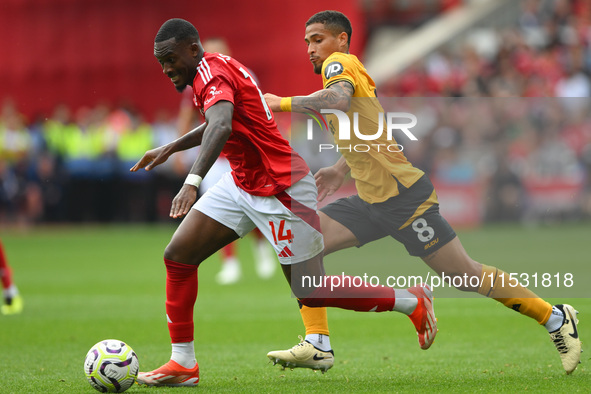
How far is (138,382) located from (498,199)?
10506 millimetres

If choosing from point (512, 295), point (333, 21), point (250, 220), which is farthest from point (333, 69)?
point (512, 295)

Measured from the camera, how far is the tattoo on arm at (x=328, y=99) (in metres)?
5.57

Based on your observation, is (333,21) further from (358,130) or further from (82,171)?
(82,171)

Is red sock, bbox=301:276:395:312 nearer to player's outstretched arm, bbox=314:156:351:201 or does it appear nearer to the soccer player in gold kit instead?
the soccer player in gold kit

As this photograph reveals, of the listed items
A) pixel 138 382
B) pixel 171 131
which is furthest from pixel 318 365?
pixel 171 131

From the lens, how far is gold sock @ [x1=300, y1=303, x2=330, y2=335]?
620 cm

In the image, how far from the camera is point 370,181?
6090 mm

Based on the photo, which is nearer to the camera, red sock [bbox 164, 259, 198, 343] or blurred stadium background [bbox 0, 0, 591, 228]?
red sock [bbox 164, 259, 198, 343]

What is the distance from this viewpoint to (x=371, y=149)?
6035 mm

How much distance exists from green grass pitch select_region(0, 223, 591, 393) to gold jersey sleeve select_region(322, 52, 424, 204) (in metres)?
0.84

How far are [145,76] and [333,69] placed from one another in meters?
19.7

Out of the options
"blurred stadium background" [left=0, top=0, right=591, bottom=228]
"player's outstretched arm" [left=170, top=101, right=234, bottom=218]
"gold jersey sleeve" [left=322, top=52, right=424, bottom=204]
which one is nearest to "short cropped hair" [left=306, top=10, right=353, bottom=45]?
"gold jersey sleeve" [left=322, top=52, right=424, bottom=204]

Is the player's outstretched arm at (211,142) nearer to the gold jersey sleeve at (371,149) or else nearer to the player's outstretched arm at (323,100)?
the player's outstretched arm at (323,100)

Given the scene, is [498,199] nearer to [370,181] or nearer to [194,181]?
[370,181]
